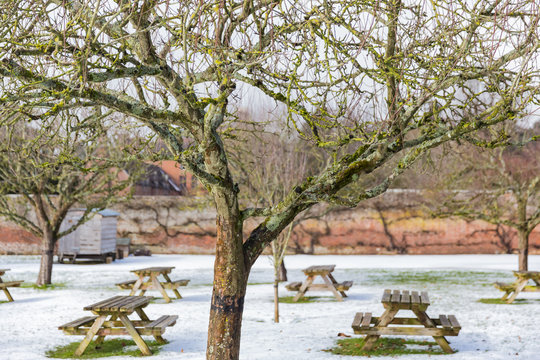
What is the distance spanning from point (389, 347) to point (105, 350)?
147 inches

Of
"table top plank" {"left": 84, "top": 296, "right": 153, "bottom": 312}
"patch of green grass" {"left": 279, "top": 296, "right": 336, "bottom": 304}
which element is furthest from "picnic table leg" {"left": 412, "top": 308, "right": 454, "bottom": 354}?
"patch of green grass" {"left": 279, "top": 296, "right": 336, "bottom": 304}

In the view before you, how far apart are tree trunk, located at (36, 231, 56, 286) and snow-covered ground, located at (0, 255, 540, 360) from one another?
1.91 feet

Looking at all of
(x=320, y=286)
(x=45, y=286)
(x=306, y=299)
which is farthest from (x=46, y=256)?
(x=320, y=286)

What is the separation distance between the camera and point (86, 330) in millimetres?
7922

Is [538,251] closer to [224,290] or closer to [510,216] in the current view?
[510,216]

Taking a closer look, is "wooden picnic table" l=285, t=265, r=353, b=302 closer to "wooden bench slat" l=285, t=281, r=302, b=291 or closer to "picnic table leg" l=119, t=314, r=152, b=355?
"wooden bench slat" l=285, t=281, r=302, b=291

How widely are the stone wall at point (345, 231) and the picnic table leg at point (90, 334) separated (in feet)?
51.8

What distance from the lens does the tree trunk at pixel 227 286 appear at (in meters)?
5.50

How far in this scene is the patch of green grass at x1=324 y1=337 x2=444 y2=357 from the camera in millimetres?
7672

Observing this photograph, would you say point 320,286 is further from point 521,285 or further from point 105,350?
point 105,350

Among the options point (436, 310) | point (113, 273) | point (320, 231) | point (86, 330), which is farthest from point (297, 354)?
point (320, 231)

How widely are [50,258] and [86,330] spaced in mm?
8077

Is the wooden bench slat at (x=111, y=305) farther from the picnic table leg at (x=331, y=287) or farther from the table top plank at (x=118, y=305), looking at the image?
the picnic table leg at (x=331, y=287)

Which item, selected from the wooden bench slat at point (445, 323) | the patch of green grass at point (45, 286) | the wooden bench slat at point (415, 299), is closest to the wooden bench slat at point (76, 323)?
the wooden bench slat at point (415, 299)
